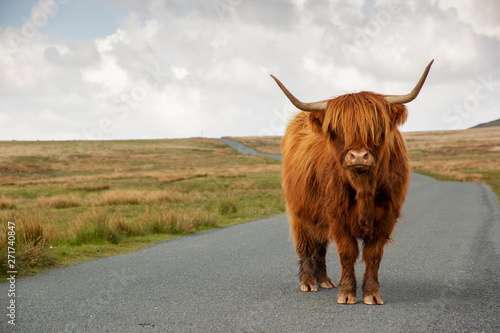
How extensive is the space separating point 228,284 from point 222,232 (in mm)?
4436

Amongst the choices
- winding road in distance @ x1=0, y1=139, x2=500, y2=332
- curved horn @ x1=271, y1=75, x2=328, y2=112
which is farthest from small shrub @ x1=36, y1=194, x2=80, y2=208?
curved horn @ x1=271, y1=75, x2=328, y2=112

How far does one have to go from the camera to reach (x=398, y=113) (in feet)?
13.1

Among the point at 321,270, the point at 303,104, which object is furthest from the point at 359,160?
the point at 321,270

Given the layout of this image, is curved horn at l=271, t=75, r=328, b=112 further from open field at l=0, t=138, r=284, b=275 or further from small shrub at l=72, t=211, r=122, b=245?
small shrub at l=72, t=211, r=122, b=245

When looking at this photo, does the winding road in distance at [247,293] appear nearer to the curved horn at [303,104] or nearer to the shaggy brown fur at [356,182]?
the shaggy brown fur at [356,182]

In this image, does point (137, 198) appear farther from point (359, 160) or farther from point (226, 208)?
point (359, 160)

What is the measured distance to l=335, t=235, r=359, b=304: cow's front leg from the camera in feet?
13.4

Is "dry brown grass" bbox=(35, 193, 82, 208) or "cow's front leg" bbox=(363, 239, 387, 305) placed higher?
"cow's front leg" bbox=(363, 239, 387, 305)

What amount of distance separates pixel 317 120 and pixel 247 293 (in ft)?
6.40

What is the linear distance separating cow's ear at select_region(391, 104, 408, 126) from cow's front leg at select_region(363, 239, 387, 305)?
112 cm

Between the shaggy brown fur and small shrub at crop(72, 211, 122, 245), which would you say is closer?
the shaggy brown fur

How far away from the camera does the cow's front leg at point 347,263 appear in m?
4.08

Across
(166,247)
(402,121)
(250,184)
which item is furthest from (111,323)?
(250,184)

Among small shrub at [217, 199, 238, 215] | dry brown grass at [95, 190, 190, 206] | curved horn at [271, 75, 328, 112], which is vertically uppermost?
curved horn at [271, 75, 328, 112]
